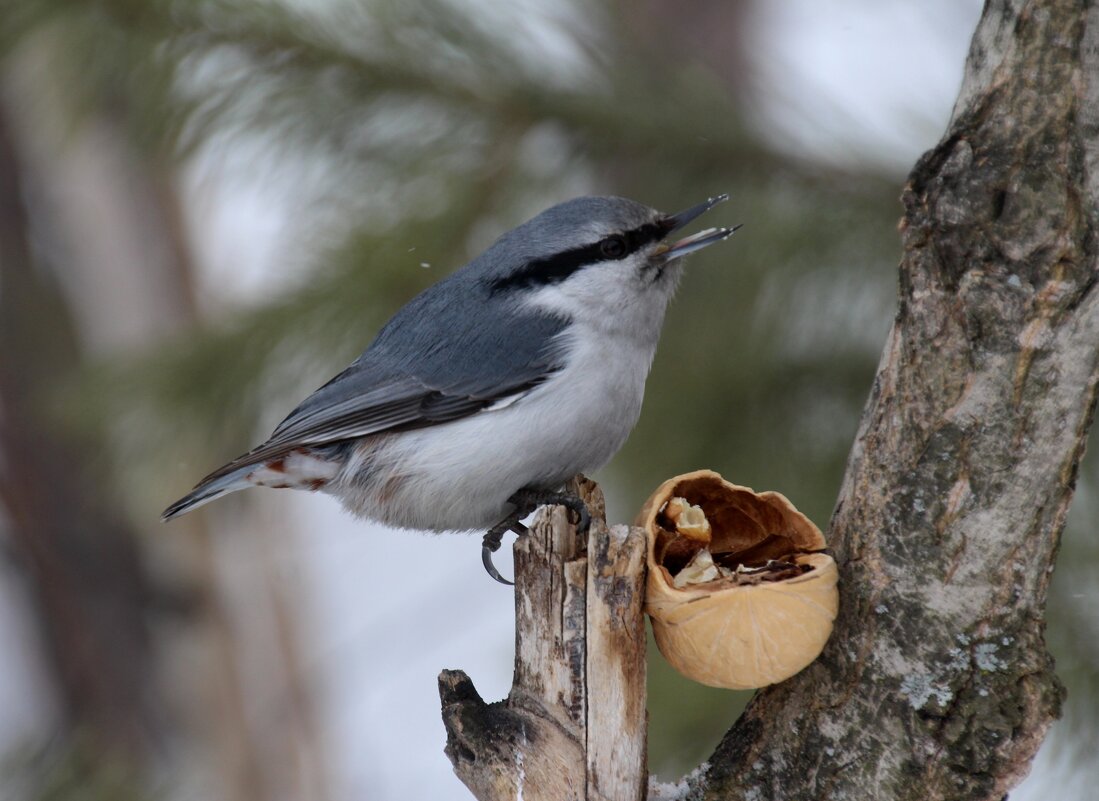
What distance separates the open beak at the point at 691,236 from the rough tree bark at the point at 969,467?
0.65m

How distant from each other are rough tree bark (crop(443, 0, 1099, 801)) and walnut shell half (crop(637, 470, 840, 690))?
0.05 m

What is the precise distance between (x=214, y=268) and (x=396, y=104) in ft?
7.26

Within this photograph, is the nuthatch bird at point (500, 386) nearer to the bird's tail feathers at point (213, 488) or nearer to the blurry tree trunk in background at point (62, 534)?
the bird's tail feathers at point (213, 488)

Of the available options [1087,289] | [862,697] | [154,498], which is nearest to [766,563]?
[862,697]

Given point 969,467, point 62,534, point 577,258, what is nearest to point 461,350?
point 577,258

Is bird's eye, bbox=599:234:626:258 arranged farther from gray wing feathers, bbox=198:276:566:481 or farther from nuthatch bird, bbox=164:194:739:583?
gray wing feathers, bbox=198:276:566:481

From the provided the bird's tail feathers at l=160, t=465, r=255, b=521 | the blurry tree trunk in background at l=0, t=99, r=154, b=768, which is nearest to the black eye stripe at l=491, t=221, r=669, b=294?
the bird's tail feathers at l=160, t=465, r=255, b=521

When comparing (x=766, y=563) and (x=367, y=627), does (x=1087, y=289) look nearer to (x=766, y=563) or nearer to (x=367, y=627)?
(x=766, y=563)

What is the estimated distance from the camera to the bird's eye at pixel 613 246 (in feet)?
7.03

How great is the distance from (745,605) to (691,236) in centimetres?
92

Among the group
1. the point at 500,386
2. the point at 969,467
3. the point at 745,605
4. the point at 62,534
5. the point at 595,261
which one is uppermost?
the point at 595,261

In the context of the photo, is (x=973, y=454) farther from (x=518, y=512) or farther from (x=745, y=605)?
(x=518, y=512)

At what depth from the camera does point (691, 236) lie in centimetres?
212

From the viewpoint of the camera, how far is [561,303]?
7.14 feet
